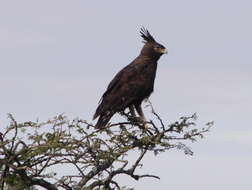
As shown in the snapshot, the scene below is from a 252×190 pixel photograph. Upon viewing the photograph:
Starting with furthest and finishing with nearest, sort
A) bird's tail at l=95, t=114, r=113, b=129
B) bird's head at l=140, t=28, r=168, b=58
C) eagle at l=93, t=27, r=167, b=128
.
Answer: bird's head at l=140, t=28, r=168, b=58 → eagle at l=93, t=27, r=167, b=128 → bird's tail at l=95, t=114, r=113, b=129

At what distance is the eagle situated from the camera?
36.9 ft

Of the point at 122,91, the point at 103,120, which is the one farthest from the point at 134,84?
the point at 103,120

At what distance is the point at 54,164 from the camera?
7496 millimetres

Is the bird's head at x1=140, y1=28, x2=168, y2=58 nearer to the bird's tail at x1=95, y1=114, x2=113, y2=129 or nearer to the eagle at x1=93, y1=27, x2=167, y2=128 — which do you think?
the eagle at x1=93, y1=27, x2=167, y2=128

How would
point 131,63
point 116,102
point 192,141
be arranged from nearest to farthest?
point 192,141, point 116,102, point 131,63

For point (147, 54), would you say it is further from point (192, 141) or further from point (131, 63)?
point (192, 141)

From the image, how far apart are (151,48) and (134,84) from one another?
134 cm

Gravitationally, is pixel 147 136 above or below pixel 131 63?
below

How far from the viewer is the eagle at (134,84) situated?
36.9ft

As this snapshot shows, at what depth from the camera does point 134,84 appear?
12.2 m

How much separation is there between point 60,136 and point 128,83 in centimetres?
467

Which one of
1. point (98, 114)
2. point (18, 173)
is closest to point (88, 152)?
point (18, 173)

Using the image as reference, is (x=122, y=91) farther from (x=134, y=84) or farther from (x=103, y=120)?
(x=103, y=120)

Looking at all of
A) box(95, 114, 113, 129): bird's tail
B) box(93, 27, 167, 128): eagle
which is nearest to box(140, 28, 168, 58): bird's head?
box(93, 27, 167, 128): eagle
